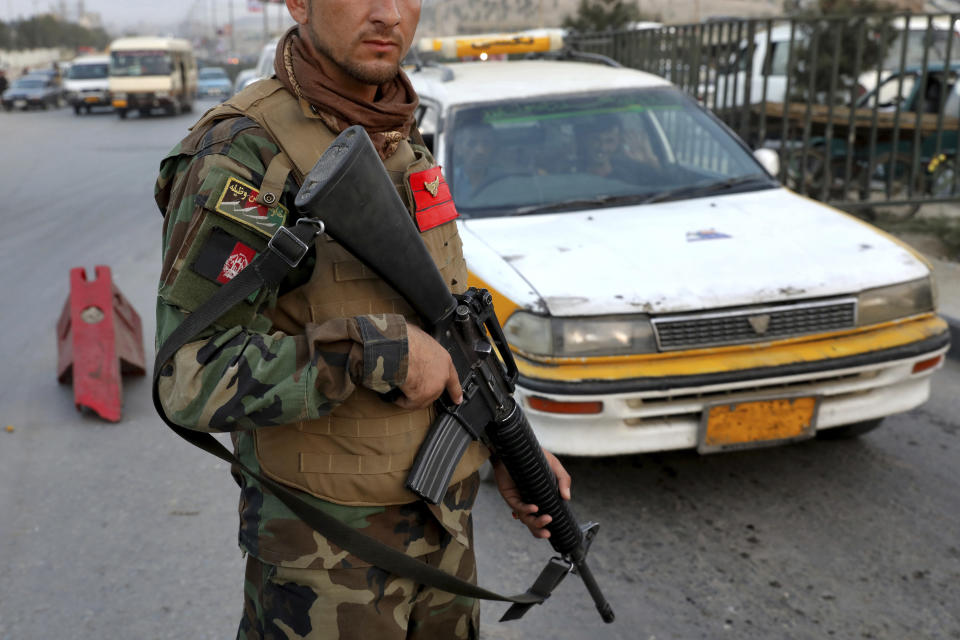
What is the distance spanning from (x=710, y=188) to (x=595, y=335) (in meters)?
1.43

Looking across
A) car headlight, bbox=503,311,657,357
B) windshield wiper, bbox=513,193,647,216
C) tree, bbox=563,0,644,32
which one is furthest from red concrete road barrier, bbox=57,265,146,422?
tree, bbox=563,0,644,32

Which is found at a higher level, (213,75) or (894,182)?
(894,182)

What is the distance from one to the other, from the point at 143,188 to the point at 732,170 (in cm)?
1009

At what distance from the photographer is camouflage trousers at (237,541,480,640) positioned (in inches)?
63.0

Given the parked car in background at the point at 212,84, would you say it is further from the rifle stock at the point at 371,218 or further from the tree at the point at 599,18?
the rifle stock at the point at 371,218

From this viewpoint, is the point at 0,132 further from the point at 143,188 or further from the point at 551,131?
the point at 551,131

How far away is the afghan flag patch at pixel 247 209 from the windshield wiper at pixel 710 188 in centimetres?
298

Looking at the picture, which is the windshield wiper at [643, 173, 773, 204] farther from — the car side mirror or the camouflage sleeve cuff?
the camouflage sleeve cuff

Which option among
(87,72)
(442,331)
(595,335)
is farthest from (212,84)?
(442,331)

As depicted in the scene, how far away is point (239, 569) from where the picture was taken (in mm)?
3203

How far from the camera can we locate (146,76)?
2841cm

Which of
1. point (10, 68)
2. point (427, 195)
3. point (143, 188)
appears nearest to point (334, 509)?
point (427, 195)

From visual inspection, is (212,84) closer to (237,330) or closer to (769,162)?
(769,162)

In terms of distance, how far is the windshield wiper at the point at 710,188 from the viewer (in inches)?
167
